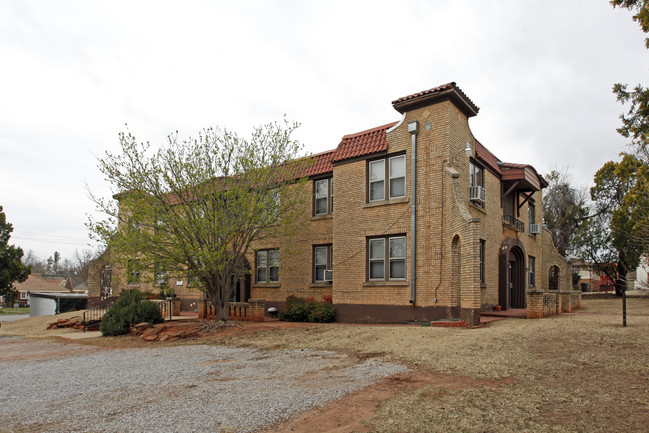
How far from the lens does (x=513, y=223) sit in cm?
2161

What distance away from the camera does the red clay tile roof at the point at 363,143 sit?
1773 cm

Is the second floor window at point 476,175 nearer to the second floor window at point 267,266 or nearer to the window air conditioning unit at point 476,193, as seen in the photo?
the window air conditioning unit at point 476,193

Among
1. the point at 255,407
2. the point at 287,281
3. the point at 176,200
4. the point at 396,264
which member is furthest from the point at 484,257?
the point at 255,407

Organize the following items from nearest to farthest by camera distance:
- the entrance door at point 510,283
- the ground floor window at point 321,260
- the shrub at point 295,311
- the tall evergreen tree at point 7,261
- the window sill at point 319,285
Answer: the shrub at point 295,311
the window sill at point 319,285
the ground floor window at point 321,260
the entrance door at point 510,283
the tall evergreen tree at point 7,261

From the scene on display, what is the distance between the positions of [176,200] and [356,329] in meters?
7.44

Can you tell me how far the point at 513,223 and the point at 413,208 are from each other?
24.7ft

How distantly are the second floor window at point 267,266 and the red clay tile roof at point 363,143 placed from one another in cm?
549

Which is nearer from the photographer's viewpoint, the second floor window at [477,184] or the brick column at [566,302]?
the second floor window at [477,184]

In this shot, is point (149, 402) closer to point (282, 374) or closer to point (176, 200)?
point (282, 374)

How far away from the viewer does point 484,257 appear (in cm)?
1834

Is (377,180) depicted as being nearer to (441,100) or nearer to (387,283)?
(441,100)

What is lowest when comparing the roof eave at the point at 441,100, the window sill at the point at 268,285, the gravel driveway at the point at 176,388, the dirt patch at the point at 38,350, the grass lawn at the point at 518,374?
the dirt patch at the point at 38,350

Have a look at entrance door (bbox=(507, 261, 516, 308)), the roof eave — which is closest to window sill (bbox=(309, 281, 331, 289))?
the roof eave

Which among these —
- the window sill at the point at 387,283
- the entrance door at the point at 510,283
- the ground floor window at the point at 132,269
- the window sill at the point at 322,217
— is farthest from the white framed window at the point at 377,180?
the ground floor window at the point at 132,269
